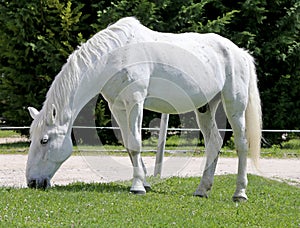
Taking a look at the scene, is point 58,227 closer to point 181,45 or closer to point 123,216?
point 123,216

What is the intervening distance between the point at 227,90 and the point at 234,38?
30.9 feet

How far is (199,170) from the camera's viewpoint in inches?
431

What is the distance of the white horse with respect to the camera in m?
6.31

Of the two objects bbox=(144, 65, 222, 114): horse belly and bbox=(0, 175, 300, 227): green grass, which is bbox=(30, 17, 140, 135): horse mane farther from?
bbox=(0, 175, 300, 227): green grass

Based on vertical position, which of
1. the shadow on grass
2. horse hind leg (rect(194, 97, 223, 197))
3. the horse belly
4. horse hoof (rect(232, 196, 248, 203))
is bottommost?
the shadow on grass

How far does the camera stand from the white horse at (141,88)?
631 cm

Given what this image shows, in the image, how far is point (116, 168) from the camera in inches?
431

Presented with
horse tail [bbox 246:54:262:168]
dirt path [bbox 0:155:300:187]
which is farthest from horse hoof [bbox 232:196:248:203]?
dirt path [bbox 0:155:300:187]

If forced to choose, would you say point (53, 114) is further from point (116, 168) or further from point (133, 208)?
point (116, 168)

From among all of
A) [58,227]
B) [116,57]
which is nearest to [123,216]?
[58,227]

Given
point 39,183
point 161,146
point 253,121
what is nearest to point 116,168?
point 161,146

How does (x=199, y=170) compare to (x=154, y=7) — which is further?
(x=154, y=7)

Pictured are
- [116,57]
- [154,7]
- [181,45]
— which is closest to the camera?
[116,57]

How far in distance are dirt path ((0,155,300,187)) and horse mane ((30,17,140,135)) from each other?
2.58m
